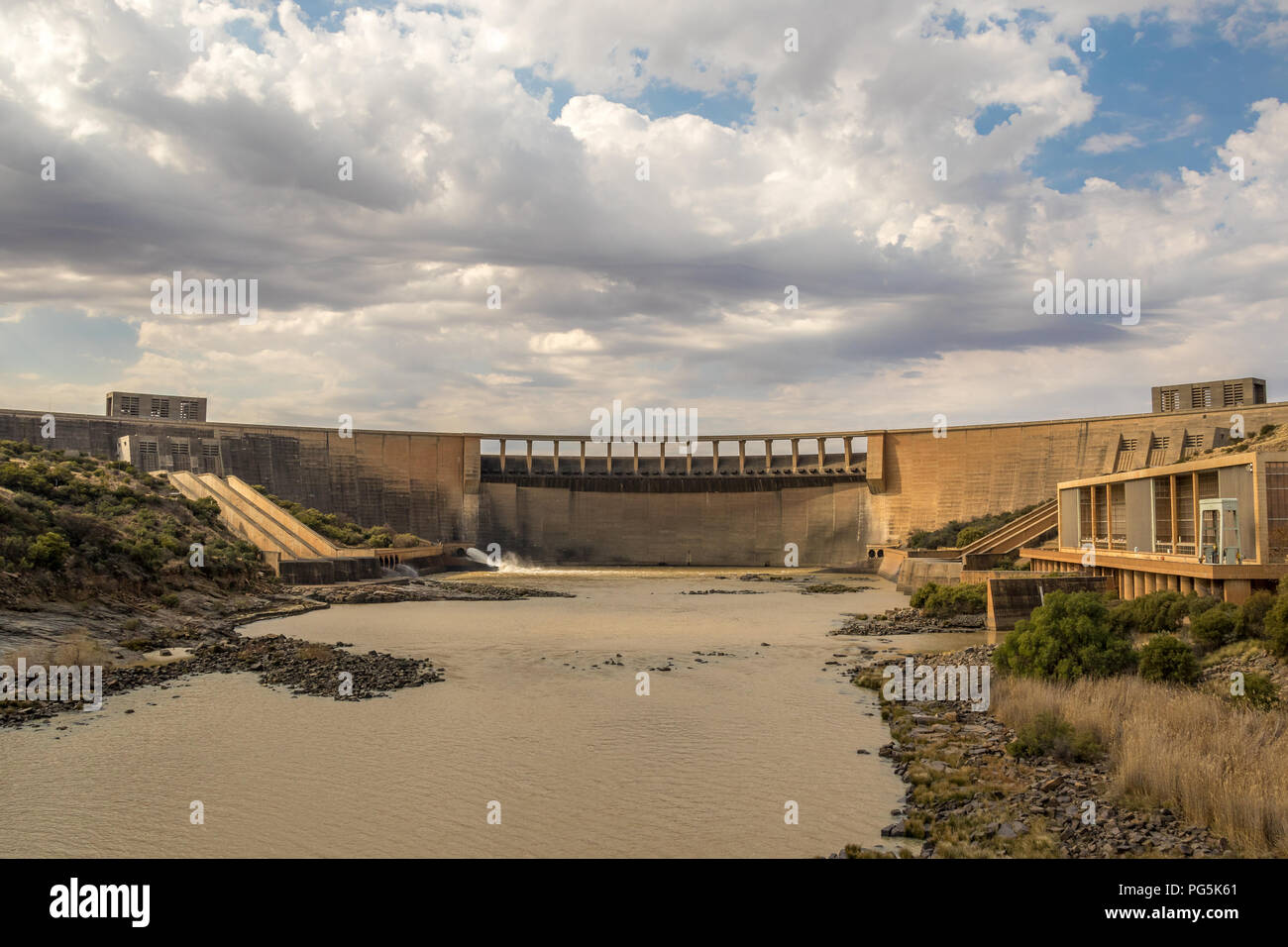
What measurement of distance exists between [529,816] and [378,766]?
10.7ft

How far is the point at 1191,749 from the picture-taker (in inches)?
404

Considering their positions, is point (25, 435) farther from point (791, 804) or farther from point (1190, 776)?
point (1190, 776)

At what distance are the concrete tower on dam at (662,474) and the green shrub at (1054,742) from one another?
→ 4241cm

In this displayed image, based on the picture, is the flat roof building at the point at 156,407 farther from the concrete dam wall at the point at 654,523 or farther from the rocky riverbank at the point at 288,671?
the rocky riverbank at the point at 288,671

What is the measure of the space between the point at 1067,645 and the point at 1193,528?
25.1 ft

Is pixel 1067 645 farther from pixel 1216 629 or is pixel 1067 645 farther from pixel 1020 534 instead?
pixel 1020 534

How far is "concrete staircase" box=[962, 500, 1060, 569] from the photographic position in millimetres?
37562

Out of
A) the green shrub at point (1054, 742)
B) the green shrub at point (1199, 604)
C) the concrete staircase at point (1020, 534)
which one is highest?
the concrete staircase at point (1020, 534)

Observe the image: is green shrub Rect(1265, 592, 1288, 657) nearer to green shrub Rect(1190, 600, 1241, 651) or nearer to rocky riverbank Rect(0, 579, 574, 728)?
green shrub Rect(1190, 600, 1241, 651)

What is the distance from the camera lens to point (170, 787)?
11.8m

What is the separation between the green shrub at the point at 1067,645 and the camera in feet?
49.2

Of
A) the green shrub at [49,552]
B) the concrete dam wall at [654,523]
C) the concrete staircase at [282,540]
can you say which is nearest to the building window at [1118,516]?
the green shrub at [49,552]

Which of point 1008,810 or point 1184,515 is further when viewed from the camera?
point 1184,515

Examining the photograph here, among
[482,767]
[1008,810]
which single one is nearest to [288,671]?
[482,767]
